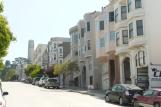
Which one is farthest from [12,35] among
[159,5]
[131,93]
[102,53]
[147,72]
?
[102,53]

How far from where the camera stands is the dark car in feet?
88.9

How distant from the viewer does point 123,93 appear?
2762 centimetres

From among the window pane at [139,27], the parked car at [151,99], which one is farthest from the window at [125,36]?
the parked car at [151,99]

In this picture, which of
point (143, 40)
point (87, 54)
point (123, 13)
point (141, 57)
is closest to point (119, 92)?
point (143, 40)

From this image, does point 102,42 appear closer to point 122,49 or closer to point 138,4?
point 122,49

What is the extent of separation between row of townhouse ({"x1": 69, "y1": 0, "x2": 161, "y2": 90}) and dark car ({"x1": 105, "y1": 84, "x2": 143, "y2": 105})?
5660mm

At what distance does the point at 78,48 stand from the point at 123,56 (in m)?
24.6

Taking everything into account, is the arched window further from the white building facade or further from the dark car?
the dark car

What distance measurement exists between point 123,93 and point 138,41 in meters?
9.49

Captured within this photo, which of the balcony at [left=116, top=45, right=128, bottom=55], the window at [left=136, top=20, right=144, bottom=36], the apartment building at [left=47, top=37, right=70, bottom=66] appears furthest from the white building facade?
the apartment building at [left=47, top=37, right=70, bottom=66]

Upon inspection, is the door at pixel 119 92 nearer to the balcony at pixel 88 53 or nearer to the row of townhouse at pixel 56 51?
the balcony at pixel 88 53

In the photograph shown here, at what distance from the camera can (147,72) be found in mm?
34875

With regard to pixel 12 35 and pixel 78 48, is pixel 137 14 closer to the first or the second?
pixel 12 35

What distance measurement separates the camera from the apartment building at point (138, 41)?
116 feet
